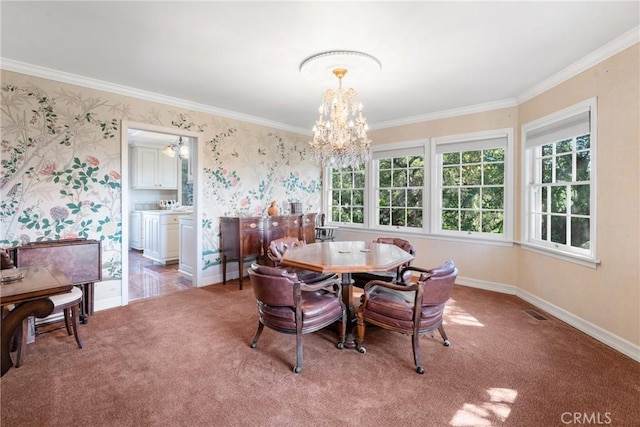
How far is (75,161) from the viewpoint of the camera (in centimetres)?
332

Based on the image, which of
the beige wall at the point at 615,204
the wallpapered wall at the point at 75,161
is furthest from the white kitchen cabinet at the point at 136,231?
the beige wall at the point at 615,204

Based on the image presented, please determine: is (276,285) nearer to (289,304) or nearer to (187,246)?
(289,304)

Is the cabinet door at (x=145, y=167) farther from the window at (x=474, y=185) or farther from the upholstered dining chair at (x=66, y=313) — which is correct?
the window at (x=474, y=185)

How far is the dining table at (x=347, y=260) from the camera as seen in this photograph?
2.48 m

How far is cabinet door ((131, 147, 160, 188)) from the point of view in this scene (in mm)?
6637

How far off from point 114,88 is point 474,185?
476 centimetres

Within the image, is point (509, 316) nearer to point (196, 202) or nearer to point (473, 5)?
point (473, 5)

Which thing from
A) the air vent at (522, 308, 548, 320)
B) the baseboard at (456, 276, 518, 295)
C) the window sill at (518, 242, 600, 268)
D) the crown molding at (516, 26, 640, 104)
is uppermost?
the crown molding at (516, 26, 640, 104)

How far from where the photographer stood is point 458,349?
2594 mm

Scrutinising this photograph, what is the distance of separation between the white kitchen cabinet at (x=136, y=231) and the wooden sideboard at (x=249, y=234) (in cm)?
Answer: 321

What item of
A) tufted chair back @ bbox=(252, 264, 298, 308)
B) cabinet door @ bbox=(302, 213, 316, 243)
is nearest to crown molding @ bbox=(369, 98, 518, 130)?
cabinet door @ bbox=(302, 213, 316, 243)

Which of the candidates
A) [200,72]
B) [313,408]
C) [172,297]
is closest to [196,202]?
[172,297]

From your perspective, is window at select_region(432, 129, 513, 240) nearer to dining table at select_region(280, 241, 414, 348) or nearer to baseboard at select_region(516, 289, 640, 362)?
baseboard at select_region(516, 289, 640, 362)

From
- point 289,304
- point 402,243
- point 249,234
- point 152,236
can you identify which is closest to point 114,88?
point 249,234
